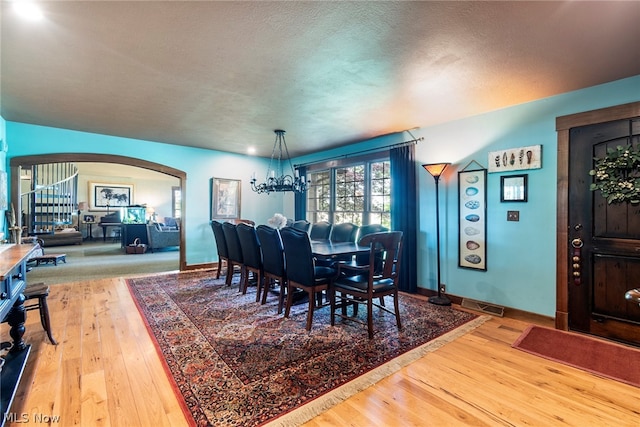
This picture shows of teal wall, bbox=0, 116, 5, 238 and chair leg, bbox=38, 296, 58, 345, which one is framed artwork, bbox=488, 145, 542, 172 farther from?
teal wall, bbox=0, 116, 5, 238

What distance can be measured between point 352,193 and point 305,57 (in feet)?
10.9

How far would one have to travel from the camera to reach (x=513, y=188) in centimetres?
337

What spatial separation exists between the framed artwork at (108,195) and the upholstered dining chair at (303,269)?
1031cm

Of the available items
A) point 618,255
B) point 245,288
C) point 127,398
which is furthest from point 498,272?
point 127,398

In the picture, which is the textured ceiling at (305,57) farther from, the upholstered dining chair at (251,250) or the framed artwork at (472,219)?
the upholstered dining chair at (251,250)

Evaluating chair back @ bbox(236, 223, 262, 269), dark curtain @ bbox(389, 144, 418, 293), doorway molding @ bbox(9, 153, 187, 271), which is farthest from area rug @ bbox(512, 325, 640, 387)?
doorway molding @ bbox(9, 153, 187, 271)

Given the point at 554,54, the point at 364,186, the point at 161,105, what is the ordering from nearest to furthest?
the point at 554,54 → the point at 161,105 → the point at 364,186

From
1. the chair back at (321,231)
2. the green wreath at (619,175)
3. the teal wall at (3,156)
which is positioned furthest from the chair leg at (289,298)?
the teal wall at (3,156)

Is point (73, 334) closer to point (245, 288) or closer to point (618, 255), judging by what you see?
point (245, 288)

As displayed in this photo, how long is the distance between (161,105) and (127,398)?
2.91 metres

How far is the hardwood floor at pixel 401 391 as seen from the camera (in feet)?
5.59

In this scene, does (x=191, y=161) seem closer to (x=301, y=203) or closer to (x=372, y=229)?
(x=301, y=203)

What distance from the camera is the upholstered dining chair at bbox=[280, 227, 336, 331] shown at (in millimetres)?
2856

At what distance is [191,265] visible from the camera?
18.6 ft
